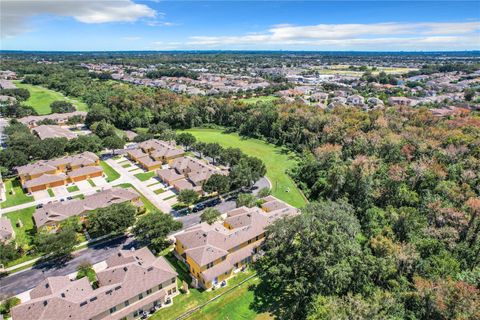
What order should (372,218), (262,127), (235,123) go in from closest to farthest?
(372,218) → (262,127) → (235,123)

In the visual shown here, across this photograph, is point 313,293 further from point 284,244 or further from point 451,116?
point 451,116

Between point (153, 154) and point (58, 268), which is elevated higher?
point (153, 154)

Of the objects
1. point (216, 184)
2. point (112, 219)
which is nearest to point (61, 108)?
A: point (216, 184)

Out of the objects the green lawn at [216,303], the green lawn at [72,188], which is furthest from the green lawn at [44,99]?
the green lawn at [216,303]

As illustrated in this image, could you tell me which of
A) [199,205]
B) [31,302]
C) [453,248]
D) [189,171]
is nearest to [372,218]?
[453,248]

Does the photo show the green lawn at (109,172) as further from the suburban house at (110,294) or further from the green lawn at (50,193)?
the suburban house at (110,294)

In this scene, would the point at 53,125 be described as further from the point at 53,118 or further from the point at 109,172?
the point at 109,172
